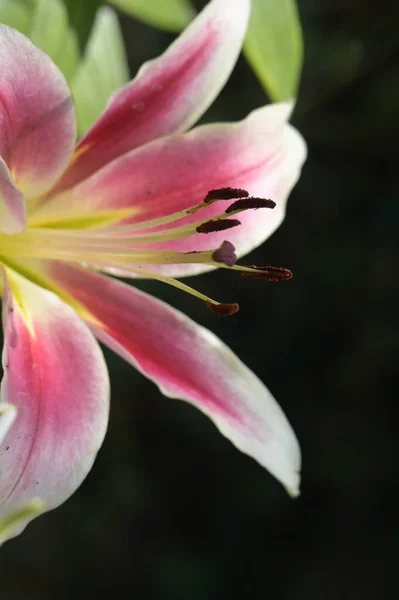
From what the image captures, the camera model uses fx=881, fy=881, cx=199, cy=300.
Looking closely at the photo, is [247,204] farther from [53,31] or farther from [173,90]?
[53,31]

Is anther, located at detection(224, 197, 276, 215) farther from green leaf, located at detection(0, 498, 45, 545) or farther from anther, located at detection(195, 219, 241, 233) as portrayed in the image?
green leaf, located at detection(0, 498, 45, 545)

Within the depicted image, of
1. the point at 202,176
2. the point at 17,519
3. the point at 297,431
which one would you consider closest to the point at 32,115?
the point at 202,176

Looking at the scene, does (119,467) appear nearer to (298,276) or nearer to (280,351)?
(280,351)

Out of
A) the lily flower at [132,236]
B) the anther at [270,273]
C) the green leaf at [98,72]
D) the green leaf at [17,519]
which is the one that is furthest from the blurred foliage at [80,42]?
the green leaf at [17,519]

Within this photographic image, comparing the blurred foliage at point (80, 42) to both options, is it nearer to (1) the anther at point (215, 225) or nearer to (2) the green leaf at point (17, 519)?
(1) the anther at point (215, 225)

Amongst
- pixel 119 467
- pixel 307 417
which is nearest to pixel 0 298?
pixel 119 467

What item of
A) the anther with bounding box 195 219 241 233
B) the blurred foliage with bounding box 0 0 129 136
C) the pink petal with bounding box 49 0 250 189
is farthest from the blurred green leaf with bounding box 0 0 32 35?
the anther with bounding box 195 219 241 233
